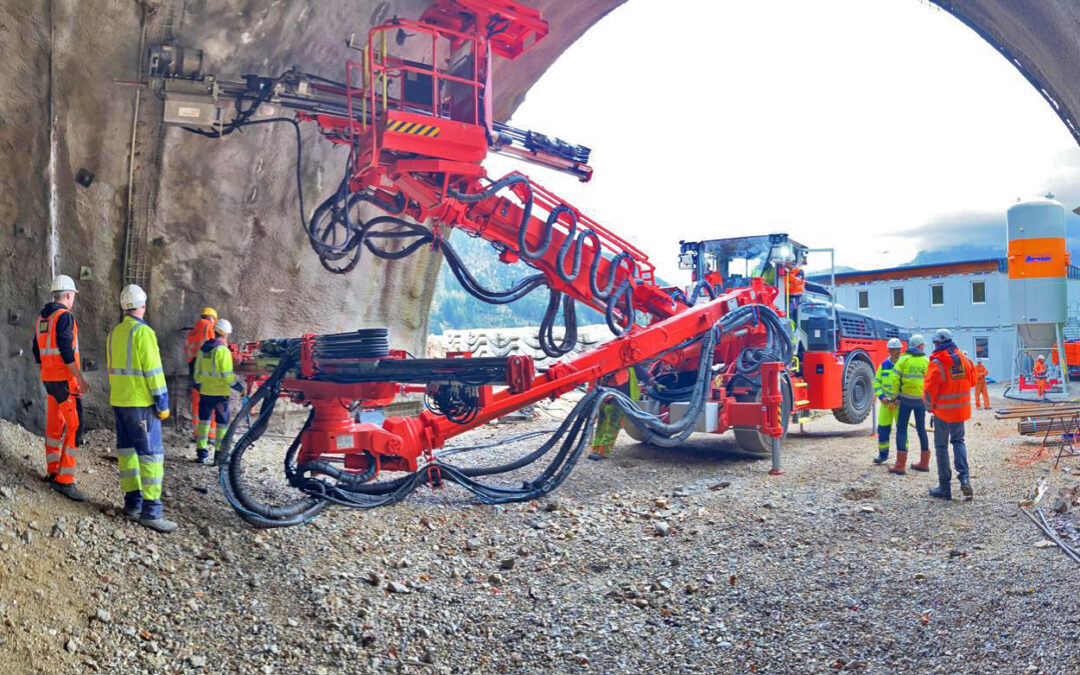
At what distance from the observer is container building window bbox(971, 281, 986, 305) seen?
2697cm

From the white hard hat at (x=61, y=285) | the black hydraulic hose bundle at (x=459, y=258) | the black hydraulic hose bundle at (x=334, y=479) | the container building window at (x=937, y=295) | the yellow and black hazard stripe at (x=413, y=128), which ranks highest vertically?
the container building window at (x=937, y=295)

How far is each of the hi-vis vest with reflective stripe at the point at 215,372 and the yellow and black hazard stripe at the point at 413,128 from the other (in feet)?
9.33

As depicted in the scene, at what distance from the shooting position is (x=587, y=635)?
13.7 ft

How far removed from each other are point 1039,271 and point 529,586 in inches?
620

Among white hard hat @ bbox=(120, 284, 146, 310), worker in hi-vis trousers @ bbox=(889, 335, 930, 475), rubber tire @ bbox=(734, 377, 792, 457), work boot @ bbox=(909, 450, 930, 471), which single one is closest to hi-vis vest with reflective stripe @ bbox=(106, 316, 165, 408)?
white hard hat @ bbox=(120, 284, 146, 310)

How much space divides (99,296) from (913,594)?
773 centimetres

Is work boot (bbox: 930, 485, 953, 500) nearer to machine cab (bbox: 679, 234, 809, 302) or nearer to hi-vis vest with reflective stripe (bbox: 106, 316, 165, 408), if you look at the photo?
machine cab (bbox: 679, 234, 809, 302)

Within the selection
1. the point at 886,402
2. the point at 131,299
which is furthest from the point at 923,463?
the point at 131,299

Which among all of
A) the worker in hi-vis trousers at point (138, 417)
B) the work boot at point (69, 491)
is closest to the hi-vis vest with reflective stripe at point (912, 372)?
the worker in hi-vis trousers at point (138, 417)

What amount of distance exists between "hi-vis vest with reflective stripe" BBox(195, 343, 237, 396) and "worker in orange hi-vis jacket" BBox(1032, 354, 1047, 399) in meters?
17.3

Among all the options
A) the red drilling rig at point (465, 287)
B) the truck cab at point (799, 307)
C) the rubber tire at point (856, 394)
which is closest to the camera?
the red drilling rig at point (465, 287)

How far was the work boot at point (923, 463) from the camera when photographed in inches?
337

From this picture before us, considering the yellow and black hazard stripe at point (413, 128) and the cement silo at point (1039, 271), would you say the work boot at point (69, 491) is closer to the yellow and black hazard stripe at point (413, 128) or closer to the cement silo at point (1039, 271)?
the yellow and black hazard stripe at point (413, 128)

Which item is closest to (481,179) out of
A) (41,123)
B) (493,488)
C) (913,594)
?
(493,488)
